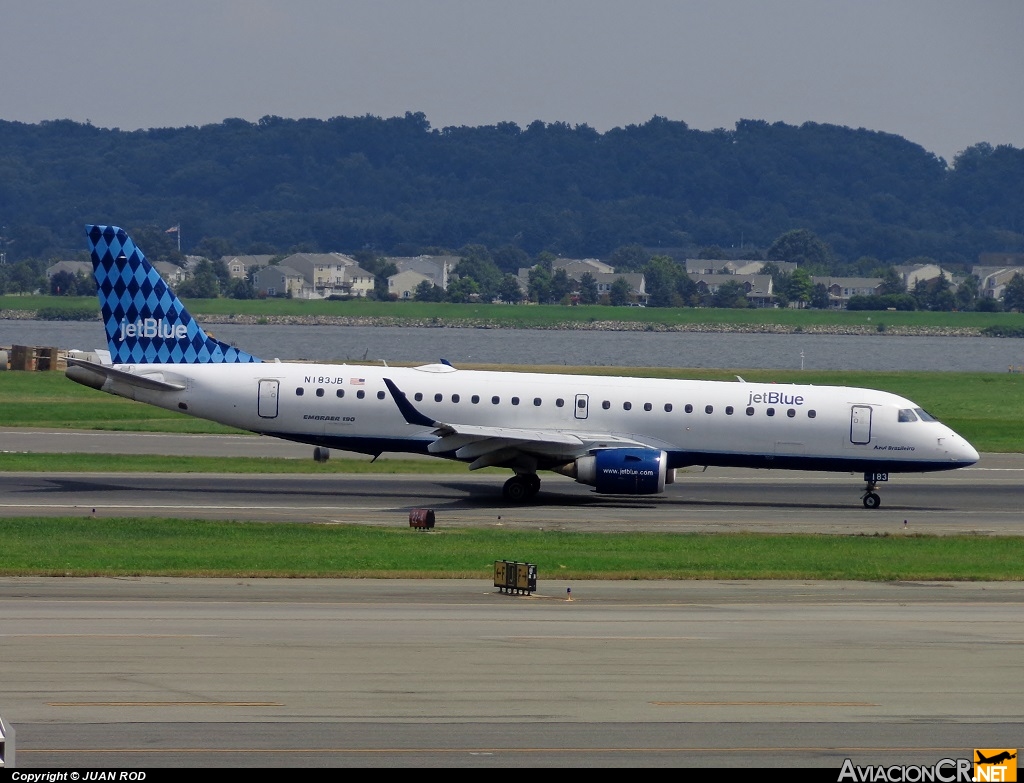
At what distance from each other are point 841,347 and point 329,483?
5056 inches

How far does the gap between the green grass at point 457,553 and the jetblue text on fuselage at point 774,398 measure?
703cm

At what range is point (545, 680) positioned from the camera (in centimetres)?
1855

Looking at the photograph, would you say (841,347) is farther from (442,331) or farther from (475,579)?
(475,579)

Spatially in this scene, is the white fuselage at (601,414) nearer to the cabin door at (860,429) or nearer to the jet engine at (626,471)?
the cabin door at (860,429)

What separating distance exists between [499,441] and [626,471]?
348 centimetres

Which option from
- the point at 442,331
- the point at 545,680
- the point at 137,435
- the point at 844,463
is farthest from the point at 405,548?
the point at 442,331

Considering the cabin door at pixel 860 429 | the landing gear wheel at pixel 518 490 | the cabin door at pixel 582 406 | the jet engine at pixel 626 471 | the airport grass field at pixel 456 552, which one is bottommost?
the airport grass field at pixel 456 552

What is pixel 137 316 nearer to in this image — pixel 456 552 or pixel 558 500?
pixel 558 500

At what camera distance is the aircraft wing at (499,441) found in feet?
127

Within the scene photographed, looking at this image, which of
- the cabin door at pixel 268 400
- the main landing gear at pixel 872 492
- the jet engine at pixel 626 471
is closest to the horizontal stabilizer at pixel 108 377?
the cabin door at pixel 268 400

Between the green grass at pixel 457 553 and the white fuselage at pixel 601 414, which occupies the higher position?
the white fuselage at pixel 601 414

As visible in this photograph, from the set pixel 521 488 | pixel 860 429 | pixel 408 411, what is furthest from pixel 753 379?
pixel 408 411

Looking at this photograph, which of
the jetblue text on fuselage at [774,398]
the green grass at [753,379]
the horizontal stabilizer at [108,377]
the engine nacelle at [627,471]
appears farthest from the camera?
the green grass at [753,379]

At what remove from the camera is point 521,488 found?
39938mm
